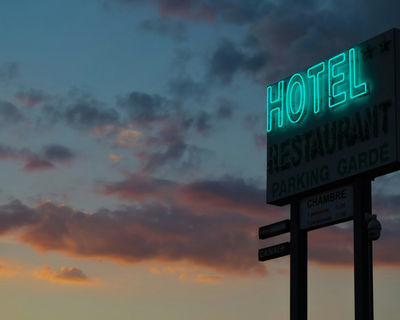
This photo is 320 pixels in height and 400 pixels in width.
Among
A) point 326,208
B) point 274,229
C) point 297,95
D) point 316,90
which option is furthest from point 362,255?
point 297,95

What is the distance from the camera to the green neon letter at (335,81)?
30.3 m

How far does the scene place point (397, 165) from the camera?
27734 millimetres

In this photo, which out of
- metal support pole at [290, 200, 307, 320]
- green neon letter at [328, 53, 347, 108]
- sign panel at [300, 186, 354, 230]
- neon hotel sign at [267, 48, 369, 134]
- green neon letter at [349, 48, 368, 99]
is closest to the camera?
green neon letter at [349, 48, 368, 99]

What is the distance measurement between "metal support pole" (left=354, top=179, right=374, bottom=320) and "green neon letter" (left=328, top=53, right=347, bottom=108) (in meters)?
3.09

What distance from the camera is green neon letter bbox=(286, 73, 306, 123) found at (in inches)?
1268

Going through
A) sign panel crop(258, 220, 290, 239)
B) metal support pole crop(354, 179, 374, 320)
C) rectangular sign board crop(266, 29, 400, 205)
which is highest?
rectangular sign board crop(266, 29, 400, 205)

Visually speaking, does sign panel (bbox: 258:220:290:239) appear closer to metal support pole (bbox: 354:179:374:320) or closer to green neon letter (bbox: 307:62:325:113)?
metal support pole (bbox: 354:179:374:320)

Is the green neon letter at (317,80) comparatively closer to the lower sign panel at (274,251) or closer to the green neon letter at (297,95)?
the green neon letter at (297,95)

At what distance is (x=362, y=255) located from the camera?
2805 centimetres

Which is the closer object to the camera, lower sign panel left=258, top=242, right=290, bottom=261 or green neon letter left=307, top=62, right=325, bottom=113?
green neon letter left=307, top=62, right=325, bottom=113

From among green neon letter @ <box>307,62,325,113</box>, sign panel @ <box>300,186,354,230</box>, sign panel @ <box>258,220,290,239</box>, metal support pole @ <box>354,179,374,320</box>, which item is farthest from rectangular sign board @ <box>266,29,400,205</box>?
sign panel @ <box>258,220,290,239</box>

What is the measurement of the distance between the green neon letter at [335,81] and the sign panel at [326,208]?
3036mm

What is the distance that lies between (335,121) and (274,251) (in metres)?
5.16

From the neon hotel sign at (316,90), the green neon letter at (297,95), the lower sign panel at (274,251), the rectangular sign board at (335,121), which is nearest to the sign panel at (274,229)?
the lower sign panel at (274,251)
